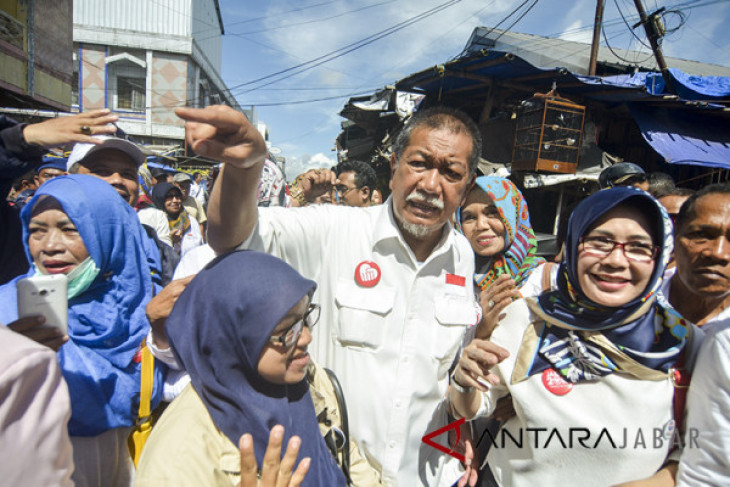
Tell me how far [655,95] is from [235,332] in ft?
28.9

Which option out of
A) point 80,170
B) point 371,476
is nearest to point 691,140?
point 371,476

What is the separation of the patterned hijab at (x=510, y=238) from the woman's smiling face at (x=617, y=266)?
89cm

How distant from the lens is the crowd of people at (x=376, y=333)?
4.19 feet

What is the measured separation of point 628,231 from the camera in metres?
1.53

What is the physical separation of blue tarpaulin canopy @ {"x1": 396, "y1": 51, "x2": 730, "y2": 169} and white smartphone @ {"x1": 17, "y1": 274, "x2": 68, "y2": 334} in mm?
7553

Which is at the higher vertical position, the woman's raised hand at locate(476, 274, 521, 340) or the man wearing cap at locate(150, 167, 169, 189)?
the man wearing cap at locate(150, 167, 169, 189)

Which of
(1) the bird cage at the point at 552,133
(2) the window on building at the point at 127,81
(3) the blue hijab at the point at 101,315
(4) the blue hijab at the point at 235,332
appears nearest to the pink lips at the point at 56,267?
(3) the blue hijab at the point at 101,315

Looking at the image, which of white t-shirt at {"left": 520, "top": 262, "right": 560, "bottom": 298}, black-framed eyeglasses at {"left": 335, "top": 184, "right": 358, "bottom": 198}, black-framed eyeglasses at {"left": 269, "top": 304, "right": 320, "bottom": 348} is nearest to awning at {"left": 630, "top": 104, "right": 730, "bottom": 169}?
black-framed eyeglasses at {"left": 335, "top": 184, "right": 358, "bottom": 198}

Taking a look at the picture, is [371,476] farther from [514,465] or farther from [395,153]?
[395,153]

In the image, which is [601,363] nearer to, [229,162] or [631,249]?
[631,249]

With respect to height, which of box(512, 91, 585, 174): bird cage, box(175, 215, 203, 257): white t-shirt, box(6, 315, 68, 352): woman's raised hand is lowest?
box(175, 215, 203, 257): white t-shirt

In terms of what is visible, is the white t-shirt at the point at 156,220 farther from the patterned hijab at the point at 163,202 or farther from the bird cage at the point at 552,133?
the bird cage at the point at 552,133

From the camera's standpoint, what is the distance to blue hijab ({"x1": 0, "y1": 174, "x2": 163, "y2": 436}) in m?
1.71

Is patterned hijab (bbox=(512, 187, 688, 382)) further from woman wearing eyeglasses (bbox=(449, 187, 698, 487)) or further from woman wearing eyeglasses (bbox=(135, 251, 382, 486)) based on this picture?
woman wearing eyeglasses (bbox=(135, 251, 382, 486))
